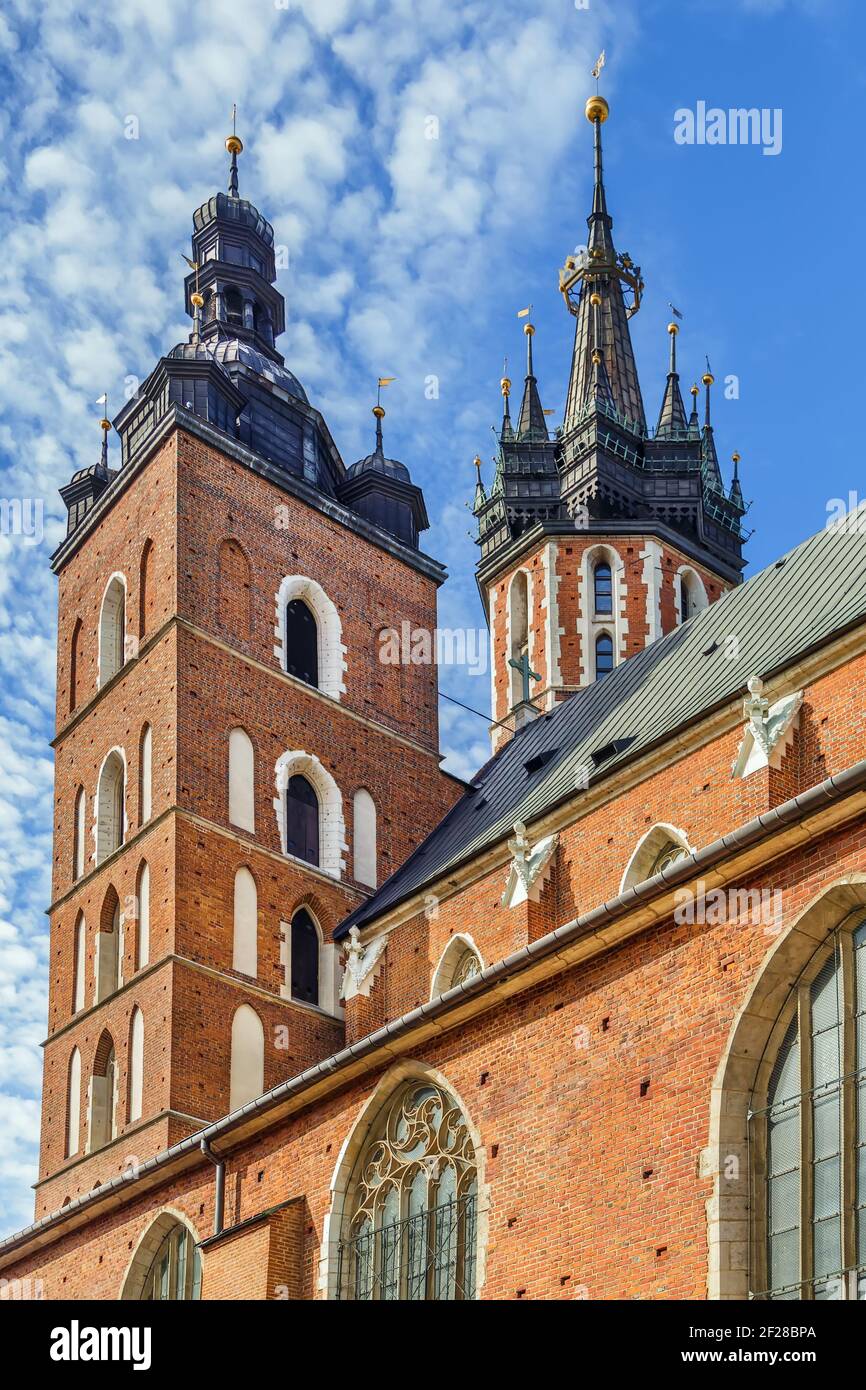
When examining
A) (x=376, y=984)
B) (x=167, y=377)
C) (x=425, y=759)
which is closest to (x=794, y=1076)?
(x=376, y=984)

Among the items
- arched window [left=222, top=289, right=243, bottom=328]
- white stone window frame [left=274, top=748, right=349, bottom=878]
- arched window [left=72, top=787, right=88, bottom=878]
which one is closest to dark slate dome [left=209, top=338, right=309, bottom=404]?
arched window [left=222, top=289, right=243, bottom=328]

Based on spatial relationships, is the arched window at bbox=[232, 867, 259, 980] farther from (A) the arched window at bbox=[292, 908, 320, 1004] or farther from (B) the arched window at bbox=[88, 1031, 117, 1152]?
(B) the arched window at bbox=[88, 1031, 117, 1152]

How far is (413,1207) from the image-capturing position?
21422mm

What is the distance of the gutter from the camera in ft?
56.1

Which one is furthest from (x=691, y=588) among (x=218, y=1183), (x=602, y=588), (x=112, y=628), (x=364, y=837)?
(x=218, y=1183)

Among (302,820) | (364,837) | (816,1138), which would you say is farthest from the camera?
(364,837)

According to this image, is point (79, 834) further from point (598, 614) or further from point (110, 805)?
point (598, 614)

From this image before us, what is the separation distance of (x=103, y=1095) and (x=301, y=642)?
25.6ft

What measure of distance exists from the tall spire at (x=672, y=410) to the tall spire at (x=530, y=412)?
260 cm

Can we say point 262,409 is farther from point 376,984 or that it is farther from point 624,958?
point 624,958

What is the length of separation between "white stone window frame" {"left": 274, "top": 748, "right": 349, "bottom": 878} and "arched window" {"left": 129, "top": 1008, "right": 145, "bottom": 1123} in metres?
3.49

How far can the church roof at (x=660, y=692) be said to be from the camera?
26.6m

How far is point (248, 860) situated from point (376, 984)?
9.57ft

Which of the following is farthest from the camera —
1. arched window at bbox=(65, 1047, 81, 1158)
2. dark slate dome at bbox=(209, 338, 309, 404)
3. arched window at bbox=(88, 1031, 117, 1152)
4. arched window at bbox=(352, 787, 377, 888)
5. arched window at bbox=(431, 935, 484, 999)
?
dark slate dome at bbox=(209, 338, 309, 404)
